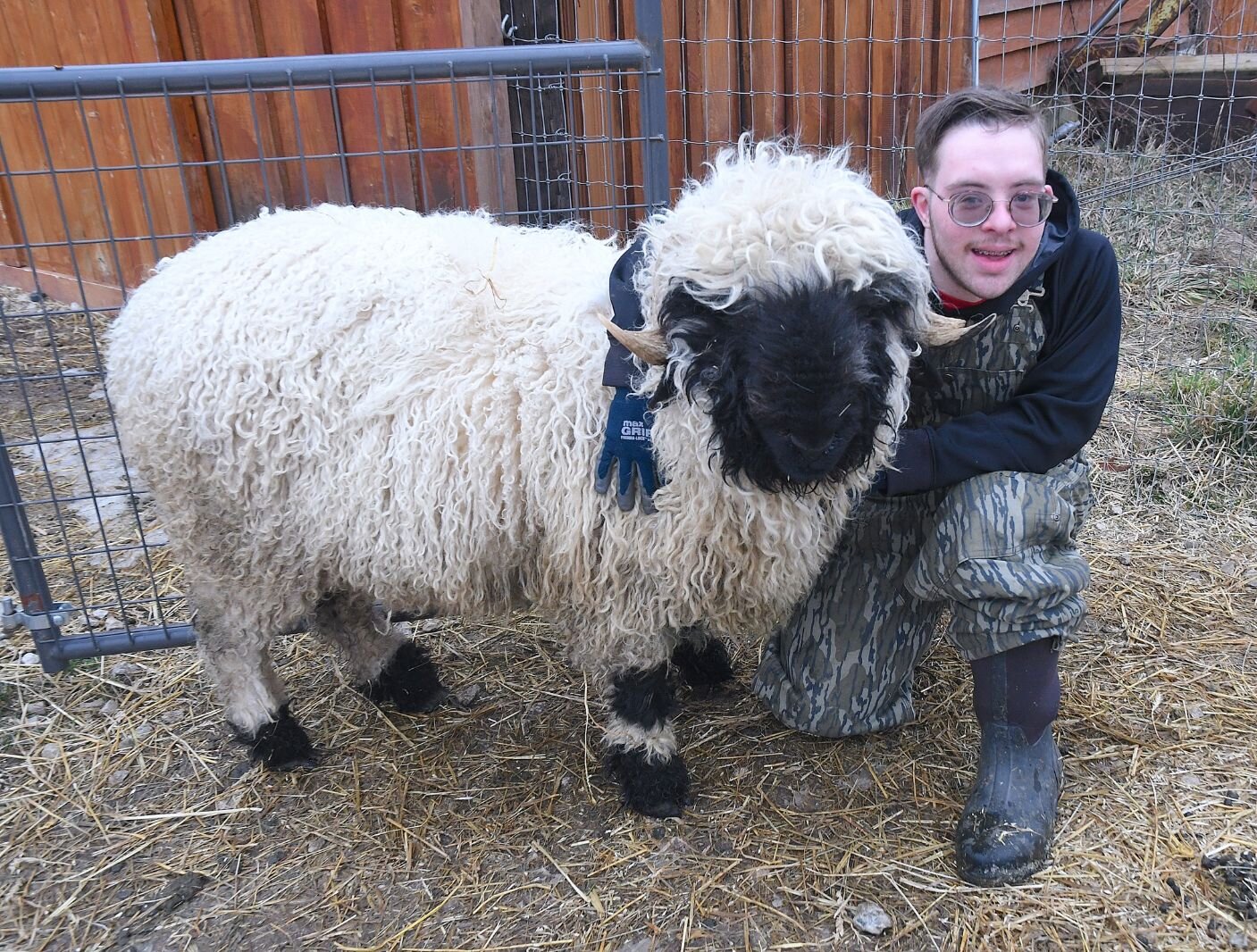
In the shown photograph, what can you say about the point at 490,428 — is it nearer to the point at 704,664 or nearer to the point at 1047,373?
the point at 704,664

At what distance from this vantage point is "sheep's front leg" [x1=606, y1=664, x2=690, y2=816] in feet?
8.93

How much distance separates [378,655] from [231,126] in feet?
13.3

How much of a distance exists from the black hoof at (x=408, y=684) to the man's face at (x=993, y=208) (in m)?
2.16

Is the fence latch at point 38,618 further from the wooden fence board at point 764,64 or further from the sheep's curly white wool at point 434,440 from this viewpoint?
the wooden fence board at point 764,64

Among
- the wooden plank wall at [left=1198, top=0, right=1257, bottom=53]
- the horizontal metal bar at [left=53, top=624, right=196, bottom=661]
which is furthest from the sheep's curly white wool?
the wooden plank wall at [left=1198, top=0, right=1257, bottom=53]

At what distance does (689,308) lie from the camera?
6.98 ft

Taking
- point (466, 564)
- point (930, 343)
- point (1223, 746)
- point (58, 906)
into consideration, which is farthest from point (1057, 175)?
point (58, 906)

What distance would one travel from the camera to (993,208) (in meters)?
2.30

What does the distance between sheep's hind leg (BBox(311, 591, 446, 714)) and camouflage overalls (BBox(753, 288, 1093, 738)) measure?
117 cm

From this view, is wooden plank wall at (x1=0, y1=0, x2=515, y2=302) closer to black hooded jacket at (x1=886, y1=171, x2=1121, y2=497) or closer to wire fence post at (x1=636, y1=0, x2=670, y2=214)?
wire fence post at (x1=636, y1=0, x2=670, y2=214)

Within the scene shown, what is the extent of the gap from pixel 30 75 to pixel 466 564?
2008 millimetres

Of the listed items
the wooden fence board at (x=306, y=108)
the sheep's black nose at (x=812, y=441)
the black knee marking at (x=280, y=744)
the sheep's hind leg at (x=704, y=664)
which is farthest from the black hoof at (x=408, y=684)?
the wooden fence board at (x=306, y=108)

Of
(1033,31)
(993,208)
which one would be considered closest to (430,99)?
(993,208)

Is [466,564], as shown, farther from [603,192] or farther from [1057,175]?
[603,192]
